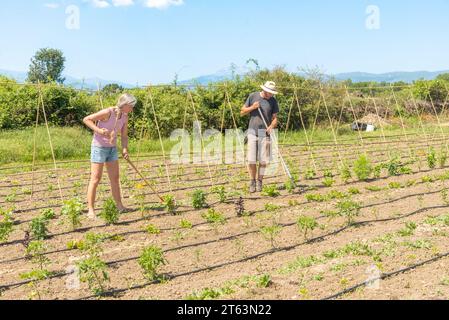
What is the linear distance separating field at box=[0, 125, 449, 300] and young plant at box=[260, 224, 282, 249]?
0.05 ft

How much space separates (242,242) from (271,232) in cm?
38

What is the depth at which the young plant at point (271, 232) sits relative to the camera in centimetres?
530

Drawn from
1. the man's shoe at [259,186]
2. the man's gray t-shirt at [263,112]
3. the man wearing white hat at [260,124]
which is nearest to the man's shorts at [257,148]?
the man wearing white hat at [260,124]

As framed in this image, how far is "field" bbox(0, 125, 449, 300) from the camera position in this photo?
14.0 feet

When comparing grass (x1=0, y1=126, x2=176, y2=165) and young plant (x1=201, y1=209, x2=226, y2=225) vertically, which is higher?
grass (x1=0, y1=126, x2=176, y2=165)

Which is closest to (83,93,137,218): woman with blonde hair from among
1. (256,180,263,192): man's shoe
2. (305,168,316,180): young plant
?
(256,180,263,192): man's shoe

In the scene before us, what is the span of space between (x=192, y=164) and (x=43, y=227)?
238 inches

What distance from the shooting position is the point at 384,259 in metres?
4.83

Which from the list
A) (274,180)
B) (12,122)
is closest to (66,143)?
(12,122)

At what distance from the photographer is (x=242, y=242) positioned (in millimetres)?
5523

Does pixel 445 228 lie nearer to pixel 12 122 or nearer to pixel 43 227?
pixel 43 227

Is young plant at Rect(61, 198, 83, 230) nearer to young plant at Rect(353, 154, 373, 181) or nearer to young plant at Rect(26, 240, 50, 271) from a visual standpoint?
young plant at Rect(26, 240, 50, 271)

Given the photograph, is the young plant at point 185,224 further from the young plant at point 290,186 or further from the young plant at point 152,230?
the young plant at point 290,186

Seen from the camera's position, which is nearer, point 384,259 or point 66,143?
point 384,259
